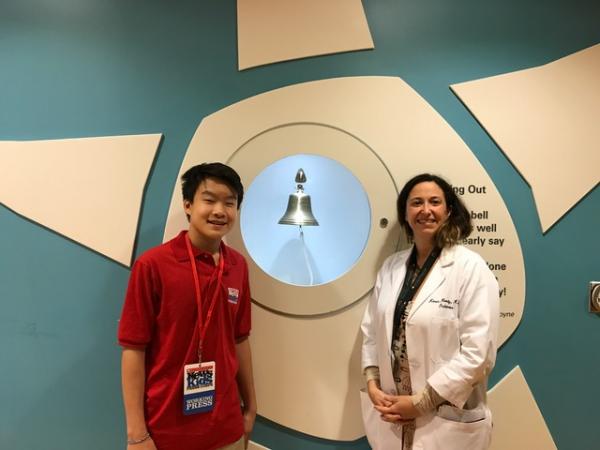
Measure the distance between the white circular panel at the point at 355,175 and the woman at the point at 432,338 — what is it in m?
0.11

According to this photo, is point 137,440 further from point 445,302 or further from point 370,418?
point 445,302

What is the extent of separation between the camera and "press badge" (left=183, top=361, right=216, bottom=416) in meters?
0.98

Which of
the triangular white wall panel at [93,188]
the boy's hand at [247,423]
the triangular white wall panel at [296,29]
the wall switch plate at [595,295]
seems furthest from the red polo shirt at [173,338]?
the wall switch plate at [595,295]

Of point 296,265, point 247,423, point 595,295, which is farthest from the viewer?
point 296,265

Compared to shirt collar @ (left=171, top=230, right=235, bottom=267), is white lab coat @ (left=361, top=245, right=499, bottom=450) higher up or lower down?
lower down

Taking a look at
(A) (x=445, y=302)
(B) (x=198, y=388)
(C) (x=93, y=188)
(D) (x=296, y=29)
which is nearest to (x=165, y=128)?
(C) (x=93, y=188)

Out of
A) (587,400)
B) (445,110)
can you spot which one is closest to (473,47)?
(445,110)

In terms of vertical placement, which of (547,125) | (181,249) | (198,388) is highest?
(547,125)

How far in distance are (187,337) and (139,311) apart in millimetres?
144

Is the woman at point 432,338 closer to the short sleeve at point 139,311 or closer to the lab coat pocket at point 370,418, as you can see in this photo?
the lab coat pocket at point 370,418

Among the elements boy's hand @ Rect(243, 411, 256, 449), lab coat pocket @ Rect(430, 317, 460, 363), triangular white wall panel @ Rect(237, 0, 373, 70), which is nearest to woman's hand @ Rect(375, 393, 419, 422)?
lab coat pocket @ Rect(430, 317, 460, 363)

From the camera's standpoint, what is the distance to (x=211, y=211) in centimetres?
103

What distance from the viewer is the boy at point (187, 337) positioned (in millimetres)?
954

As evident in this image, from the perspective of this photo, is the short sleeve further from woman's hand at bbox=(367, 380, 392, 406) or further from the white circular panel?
woman's hand at bbox=(367, 380, 392, 406)
